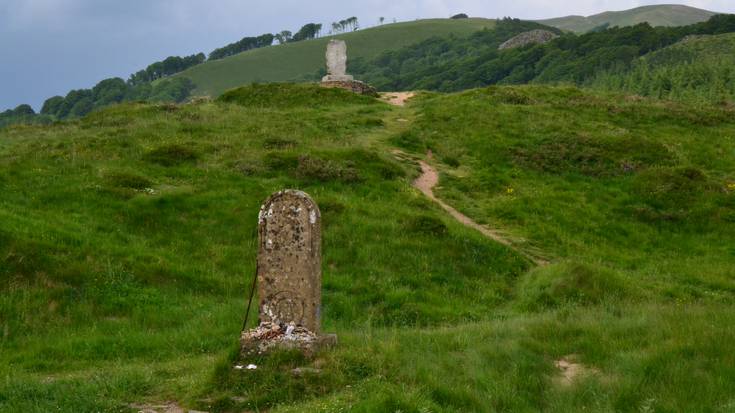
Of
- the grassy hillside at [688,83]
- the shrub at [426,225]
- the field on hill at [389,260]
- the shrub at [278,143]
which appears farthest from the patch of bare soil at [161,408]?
the grassy hillside at [688,83]

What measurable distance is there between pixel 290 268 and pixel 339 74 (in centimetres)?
3748

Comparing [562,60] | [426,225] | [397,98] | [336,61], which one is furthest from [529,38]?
[426,225]

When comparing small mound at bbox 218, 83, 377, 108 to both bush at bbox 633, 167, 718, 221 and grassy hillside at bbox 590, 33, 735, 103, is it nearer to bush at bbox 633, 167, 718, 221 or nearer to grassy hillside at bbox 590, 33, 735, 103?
bush at bbox 633, 167, 718, 221

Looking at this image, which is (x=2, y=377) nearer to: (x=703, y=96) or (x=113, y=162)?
(x=113, y=162)

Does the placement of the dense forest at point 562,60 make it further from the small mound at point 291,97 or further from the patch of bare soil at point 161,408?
the patch of bare soil at point 161,408

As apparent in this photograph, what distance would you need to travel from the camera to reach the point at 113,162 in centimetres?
2248

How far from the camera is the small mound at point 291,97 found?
3912cm

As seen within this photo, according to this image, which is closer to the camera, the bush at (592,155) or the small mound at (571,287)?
the small mound at (571,287)

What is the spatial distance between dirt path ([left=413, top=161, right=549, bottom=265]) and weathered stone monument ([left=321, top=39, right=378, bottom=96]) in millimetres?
18747

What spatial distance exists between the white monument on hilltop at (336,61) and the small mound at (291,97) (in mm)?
3206

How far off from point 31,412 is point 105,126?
83.2 ft

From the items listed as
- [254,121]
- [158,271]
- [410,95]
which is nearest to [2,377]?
[158,271]

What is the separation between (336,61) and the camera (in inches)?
1786

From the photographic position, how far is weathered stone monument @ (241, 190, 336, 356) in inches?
373
